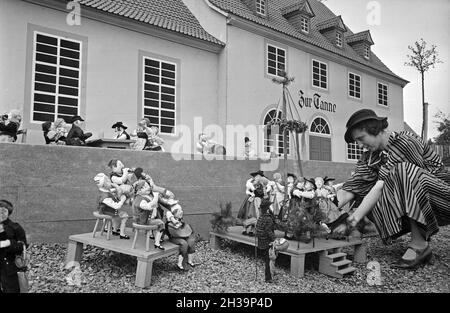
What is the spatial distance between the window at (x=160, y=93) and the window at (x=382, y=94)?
1139 centimetres

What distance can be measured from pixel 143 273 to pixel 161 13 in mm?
9252

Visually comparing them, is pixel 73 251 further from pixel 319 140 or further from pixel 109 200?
pixel 319 140

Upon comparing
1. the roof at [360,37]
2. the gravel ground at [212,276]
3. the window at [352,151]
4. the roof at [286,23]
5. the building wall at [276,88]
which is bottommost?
the gravel ground at [212,276]

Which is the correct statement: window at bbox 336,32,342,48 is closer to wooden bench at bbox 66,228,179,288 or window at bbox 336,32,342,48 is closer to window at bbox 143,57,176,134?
window at bbox 143,57,176,134

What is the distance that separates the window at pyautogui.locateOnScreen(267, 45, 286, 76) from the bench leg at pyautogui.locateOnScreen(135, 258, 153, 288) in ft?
32.5

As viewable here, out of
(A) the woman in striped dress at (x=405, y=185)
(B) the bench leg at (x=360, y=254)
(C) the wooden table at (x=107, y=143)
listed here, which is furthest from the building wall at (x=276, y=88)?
(A) the woman in striped dress at (x=405, y=185)

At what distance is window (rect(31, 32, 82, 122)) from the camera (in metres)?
8.26

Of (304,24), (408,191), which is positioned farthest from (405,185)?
(304,24)

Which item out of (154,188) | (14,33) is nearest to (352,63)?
(14,33)

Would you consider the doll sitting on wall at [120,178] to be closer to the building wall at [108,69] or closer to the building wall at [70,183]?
the building wall at [70,183]

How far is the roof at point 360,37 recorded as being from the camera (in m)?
17.9

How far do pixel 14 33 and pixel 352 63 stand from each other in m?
12.9

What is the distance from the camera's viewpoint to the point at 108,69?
30.3 feet

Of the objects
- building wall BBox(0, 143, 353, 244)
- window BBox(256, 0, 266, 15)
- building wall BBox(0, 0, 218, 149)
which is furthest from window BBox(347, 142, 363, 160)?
building wall BBox(0, 143, 353, 244)
